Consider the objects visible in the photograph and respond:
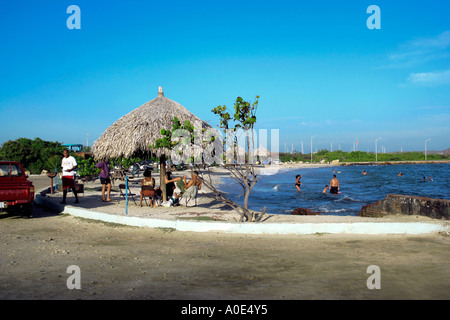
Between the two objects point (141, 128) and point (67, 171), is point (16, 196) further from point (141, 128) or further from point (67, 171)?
point (141, 128)

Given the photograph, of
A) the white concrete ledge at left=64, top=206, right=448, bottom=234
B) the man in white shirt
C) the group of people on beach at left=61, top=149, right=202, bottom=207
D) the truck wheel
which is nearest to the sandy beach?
the white concrete ledge at left=64, top=206, right=448, bottom=234

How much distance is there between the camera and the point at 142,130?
1137cm

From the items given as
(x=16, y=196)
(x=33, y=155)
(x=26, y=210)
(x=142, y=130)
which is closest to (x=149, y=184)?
(x=142, y=130)

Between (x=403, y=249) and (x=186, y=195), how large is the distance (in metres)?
6.86

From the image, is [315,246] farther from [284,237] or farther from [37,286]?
[37,286]

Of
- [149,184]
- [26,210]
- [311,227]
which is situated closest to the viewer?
[311,227]

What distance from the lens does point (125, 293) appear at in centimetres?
417

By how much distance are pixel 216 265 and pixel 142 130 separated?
6894 millimetres

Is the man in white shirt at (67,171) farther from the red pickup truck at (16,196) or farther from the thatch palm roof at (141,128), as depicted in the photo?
the red pickup truck at (16,196)

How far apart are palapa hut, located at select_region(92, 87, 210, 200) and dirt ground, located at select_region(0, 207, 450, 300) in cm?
363

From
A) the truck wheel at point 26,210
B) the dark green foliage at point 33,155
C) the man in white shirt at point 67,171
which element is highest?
the dark green foliage at point 33,155

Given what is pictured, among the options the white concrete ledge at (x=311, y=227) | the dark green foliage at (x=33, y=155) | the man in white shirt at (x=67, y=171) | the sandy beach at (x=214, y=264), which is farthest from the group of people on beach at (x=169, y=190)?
the dark green foliage at (x=33, y=155)

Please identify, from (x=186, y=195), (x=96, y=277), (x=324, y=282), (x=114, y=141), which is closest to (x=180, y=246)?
(x=96, y=277)

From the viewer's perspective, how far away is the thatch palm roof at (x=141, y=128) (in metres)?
11.3
